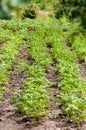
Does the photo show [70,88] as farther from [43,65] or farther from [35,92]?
[43,65]

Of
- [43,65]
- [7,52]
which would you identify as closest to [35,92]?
[43,65]

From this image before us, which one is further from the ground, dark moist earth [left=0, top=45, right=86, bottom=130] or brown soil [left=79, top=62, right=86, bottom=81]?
dark moist earth [left=0, top=45, right=86, bottom=130]

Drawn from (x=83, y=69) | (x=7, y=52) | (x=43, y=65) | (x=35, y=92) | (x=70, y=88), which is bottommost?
(x=7, y=52)

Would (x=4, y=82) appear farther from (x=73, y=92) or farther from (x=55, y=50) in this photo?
(x=55, y=50)

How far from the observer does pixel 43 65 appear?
37.7 feet

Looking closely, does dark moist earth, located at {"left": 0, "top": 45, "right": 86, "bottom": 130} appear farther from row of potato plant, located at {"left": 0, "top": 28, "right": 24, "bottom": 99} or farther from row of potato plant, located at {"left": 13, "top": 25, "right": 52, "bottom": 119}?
row of potato plant, located at {"left": 0, "top": 28, "right": 24, "bottom": 99}

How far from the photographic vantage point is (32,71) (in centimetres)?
1025

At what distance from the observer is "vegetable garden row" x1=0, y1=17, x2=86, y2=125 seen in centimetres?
673

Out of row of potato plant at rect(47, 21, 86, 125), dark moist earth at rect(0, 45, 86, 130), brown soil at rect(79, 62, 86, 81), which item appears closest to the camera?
dark moist earth at rect(0, 45, 86, 130)

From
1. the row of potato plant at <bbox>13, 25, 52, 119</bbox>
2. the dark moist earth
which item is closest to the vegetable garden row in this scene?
the row of potato plant at <bbox>13, 25, 52, 119</bbox>

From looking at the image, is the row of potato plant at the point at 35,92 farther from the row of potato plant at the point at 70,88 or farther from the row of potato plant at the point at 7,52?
the row of potato plant at the point at 7,52

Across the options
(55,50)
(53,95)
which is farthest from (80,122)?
(55,50)

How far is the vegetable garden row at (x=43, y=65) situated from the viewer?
673 centimetres

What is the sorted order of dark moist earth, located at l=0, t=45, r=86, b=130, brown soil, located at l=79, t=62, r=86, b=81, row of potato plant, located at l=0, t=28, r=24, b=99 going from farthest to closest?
brown soil, located at l=79, t=62, r=86, b=81, row of potato plant, located at l=0, t=28, r=24, b=99, dark moist earth, located at l=0, t=45, r=86, b=130
